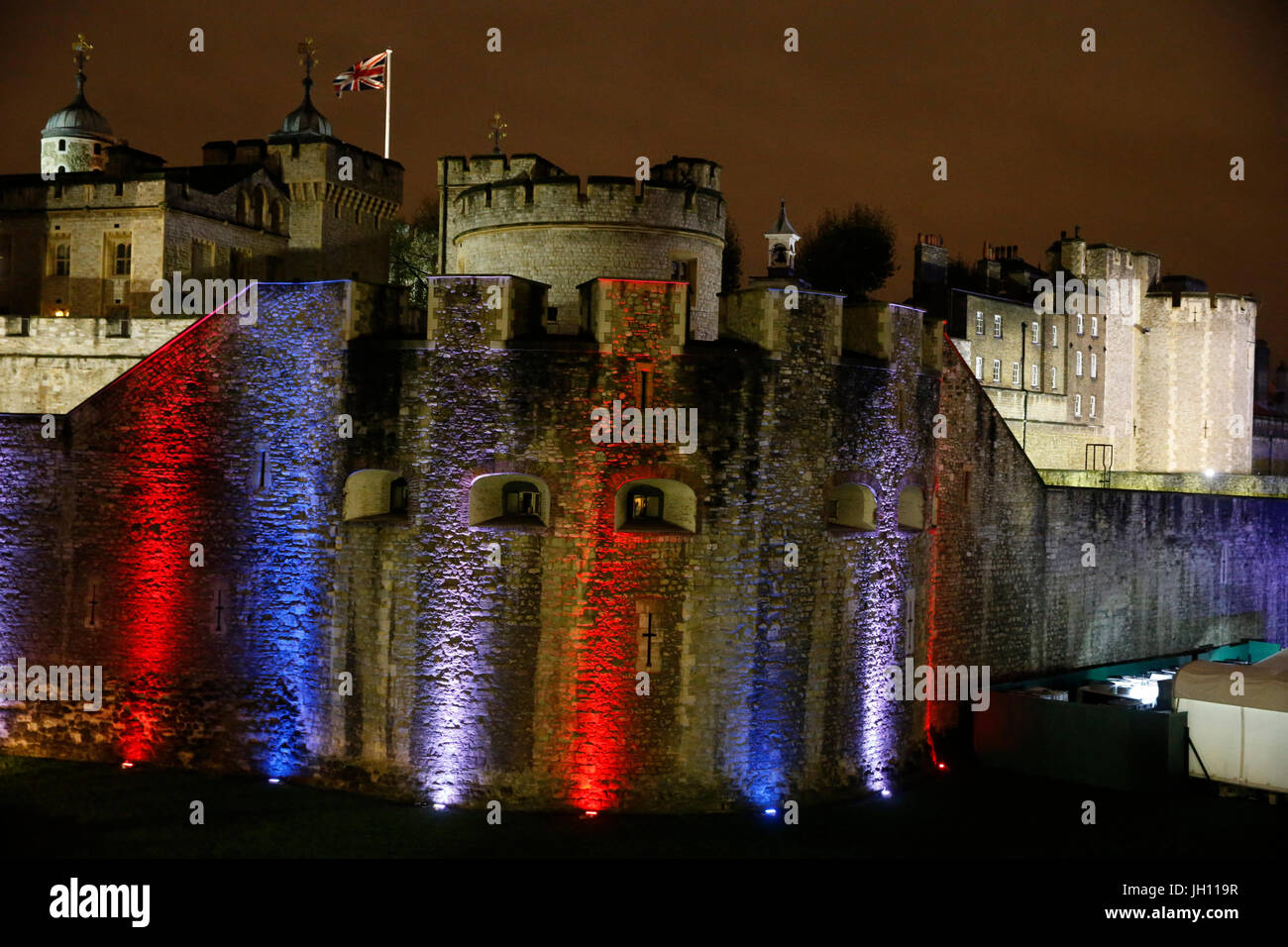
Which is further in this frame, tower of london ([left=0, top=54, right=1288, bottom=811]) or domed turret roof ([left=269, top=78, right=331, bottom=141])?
domed turret roof ([left=269, top=78, right=331, bottom=141])

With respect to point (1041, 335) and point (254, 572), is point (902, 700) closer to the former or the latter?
point (254, 572)

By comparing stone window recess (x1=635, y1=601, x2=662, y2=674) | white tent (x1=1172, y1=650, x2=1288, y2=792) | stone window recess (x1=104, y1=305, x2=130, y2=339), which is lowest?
white tent (x1=1172, y1=650, x2=1288, y2=792)

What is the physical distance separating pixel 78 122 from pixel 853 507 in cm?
3231

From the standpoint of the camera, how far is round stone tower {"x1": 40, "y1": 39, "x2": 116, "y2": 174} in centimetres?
4003

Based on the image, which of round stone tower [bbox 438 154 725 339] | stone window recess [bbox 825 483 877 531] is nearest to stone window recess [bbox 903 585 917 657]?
stone window recess [bbox 825 483 877 531]

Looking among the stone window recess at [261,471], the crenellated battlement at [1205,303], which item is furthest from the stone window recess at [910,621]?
the crenellated battlement at [1205,303]

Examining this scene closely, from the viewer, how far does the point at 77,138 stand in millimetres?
40188

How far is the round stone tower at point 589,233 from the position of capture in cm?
2020

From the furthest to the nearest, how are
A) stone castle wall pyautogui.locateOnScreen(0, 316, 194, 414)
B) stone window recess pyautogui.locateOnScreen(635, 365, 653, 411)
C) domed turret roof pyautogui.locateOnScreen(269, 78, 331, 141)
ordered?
domed turret roof pyautogui.locateOnScreen(269, 78, 331, 141) < stone castle wall pyautogui.locateOnScreen(0, 316, 194, 414) < stone window recess pyautogui.locateOnScreen(635, 365, 653, 411)

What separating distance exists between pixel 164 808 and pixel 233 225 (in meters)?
19.5

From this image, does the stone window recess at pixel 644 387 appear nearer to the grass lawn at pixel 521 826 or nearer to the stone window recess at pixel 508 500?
the stone window recess at pixel 508 500

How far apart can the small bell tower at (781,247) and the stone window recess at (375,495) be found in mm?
22392

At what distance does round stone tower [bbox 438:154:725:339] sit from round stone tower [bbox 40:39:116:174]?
2408 cm

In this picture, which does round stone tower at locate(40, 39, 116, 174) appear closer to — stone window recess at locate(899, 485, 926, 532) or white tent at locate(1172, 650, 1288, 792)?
stone window recess at locate(899, 485, 926, 532)
